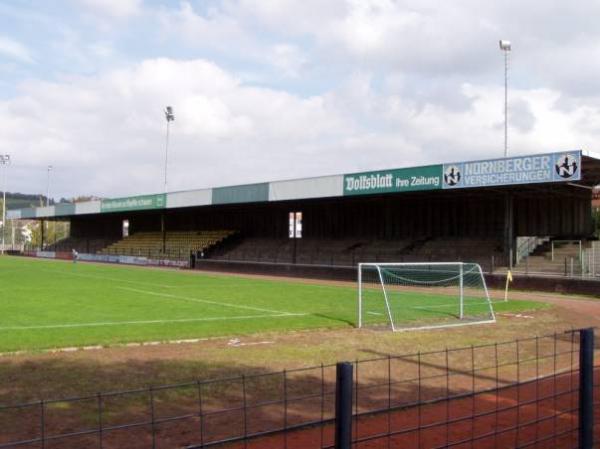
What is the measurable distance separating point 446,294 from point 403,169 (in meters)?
9.18

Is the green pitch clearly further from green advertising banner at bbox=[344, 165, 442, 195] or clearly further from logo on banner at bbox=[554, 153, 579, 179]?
green advertising banner at bbox=[344, 165, 442, 195]

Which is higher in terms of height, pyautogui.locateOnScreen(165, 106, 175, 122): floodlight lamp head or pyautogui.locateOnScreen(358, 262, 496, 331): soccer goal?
pyautogui.locateOnScreen(165, 106, 175, 122): floodlight lamp head

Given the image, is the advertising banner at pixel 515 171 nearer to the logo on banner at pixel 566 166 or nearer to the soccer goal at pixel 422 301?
the logo on banner at pixel 566 166

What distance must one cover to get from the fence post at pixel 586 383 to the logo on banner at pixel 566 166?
2386 cm

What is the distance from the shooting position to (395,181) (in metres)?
35.4

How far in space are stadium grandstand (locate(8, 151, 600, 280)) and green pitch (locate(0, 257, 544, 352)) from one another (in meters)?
8.26

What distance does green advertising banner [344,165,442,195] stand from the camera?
3353 centimetres

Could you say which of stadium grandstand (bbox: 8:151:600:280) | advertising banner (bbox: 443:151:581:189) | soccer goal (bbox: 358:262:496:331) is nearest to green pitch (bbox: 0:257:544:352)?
soccer goal (bbox: 358:262:496:331)

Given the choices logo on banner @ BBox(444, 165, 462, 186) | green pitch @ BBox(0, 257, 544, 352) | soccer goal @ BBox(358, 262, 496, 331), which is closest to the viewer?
green pitch @ BBox(0, 257, 544, 352)

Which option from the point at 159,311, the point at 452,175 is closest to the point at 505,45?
the point at 452,175

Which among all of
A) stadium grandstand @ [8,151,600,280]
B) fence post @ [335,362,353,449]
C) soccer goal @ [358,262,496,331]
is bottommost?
soccer goal @ [358,262,496,331]

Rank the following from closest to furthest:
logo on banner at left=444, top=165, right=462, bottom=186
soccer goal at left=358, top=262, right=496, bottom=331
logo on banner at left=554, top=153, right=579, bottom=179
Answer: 1. soccer goal at left=358, top=262, right=496, bottom=331
2. logo on banner at left=554, top=153, right=579, bottom=179
3. logo on banner at left=444, top=165, right=462, bottom=186

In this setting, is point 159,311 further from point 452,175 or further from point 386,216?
point 386,216

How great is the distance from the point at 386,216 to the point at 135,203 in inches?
960
